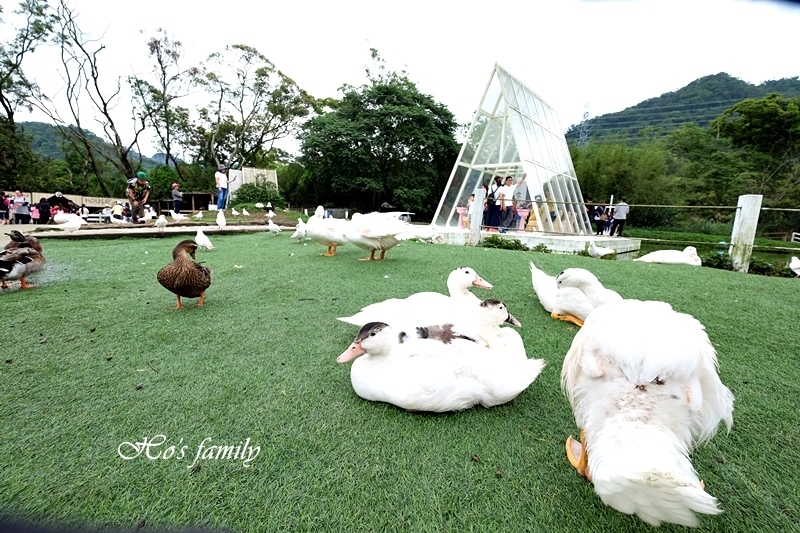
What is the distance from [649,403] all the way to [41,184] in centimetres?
3341

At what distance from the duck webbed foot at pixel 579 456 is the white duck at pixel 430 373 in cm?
32

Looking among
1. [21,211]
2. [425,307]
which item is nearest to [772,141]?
[425,307]

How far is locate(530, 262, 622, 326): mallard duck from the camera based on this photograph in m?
2.92

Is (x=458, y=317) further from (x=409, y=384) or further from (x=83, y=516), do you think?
(x=83, y=516)

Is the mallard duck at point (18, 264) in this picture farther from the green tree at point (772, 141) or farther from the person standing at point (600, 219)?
the green tree at point (772, 141)

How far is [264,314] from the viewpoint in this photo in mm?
3084

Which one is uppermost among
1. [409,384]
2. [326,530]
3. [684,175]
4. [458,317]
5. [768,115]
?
[768,115]

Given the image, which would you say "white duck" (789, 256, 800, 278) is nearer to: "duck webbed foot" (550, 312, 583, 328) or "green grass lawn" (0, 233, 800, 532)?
"green grass lawn" (0, 233, 800, 532)

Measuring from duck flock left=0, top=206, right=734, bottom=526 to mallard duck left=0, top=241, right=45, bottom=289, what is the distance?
3.92 metres

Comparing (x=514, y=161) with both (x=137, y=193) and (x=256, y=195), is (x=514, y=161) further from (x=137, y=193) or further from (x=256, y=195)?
(x=256, y=195)

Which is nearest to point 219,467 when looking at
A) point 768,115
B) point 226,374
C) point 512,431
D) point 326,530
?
point 326,530

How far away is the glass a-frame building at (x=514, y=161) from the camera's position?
10.9 m

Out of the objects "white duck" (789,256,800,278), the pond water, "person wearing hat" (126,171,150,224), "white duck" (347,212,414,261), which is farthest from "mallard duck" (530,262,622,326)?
"person wearing hat" (126,171,150,224)

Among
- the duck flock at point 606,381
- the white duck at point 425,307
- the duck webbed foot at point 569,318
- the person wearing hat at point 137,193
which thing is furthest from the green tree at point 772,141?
the person wearing hat at point 137,193
